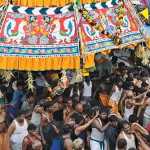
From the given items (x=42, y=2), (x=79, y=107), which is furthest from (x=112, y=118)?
(x=42, y=2)

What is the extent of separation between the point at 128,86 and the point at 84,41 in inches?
62.7

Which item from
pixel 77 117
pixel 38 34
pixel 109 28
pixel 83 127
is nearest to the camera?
pixel 83 127

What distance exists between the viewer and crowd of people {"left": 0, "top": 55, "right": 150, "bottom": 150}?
40.1 feet

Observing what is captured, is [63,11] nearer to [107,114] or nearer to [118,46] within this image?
[118,46]

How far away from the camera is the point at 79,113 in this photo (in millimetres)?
13680

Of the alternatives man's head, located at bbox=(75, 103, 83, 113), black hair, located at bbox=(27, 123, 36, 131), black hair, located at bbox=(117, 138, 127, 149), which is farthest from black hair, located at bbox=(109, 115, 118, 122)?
black hair, located at bbox=(27, 123, 36, 131)

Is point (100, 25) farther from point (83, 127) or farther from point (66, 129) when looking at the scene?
point (66, 129)

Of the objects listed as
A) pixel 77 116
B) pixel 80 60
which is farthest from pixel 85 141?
pixel 80 60

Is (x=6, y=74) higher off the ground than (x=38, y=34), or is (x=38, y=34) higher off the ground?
(x=38, y=34)

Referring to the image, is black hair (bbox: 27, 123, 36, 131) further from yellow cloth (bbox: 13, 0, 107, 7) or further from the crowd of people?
yellow cloth (bbox: 13, 0, 107, 7)

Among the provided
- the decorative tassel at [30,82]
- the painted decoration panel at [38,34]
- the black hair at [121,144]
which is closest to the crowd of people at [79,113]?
the black hair at [121,144]

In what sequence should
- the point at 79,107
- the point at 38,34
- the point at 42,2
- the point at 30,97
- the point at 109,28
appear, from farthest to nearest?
the point at 109,28 < the point at 42,2 < the point at 38,34 < the point at 30,97 < the point at 79,107

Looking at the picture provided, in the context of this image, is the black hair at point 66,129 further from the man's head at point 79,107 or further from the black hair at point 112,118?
the man's head at point 79,107

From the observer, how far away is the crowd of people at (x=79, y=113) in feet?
40.1
